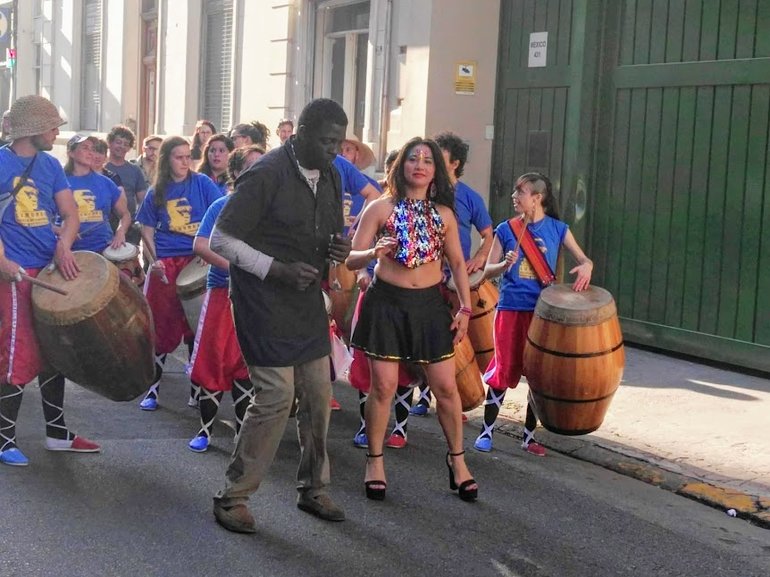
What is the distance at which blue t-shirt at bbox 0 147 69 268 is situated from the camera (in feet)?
20.5

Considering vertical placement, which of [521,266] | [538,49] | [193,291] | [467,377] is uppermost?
Answer: [538,49]

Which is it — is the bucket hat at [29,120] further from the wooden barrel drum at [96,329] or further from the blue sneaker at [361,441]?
the blue sneaker at [361,441]

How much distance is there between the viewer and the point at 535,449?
6.97 metres

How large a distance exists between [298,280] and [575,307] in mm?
1760

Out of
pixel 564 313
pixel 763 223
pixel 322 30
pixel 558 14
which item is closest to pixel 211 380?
pixel 564 313

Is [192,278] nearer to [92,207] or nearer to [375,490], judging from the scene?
[92,207]

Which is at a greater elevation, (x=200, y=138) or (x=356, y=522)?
(x=200, y=138)

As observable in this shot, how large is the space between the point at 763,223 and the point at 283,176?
16.0 ft

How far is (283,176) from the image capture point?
16.9ft

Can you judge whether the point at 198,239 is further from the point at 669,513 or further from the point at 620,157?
the point at 620,157

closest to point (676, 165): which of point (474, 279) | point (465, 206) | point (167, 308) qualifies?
point (465, 206)

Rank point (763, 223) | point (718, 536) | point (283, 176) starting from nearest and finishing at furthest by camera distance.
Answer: point (283, 176) < point (718, 536) < point (763, 223)

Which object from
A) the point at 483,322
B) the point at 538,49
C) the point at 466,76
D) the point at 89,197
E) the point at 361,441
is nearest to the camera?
the point at 361,441

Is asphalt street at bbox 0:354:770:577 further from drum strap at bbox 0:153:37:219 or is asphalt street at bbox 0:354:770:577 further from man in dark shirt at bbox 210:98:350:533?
drum strap at bbox 0:153:37:219
